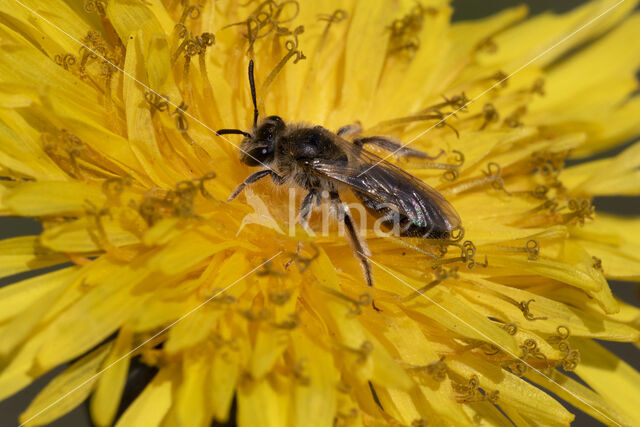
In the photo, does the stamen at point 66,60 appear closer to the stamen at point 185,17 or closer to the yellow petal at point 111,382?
the stamen at point 185,17

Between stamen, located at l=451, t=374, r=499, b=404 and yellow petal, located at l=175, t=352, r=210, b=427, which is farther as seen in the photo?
stamen, located at l=451, t=374, r=499, b=404

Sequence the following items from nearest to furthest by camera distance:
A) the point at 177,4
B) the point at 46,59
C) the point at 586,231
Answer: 1. the point at 46,59
2. the point at 177,4
3. the point at 586,231

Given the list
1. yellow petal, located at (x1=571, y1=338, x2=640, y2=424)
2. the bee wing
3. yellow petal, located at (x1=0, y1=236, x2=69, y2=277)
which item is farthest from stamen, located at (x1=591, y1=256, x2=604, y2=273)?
yellow petal, located at (x1=0, y1=236, x2=69, y2=277)

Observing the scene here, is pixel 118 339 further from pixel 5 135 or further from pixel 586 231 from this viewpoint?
pixel 586 231

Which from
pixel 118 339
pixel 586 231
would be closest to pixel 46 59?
pixel 118 339

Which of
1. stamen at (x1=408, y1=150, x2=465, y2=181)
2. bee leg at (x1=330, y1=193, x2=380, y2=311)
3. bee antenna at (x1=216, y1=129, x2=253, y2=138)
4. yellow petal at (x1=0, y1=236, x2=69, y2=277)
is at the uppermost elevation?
stamen at (x1=408, y1=150, x2=465, y2=181)

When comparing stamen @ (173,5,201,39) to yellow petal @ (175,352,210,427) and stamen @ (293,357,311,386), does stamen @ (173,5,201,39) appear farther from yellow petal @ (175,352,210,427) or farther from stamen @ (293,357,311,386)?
stamen @ (293,357,311,386)

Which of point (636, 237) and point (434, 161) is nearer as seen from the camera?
point (434, 161)
